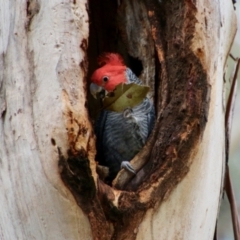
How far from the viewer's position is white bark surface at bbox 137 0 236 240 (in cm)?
164

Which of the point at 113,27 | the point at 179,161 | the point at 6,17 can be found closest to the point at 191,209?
the point at 179,161

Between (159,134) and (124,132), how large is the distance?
1.40 ft

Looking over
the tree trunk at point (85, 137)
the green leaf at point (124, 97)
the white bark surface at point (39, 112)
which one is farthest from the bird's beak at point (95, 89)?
the white bark surface at point (39, 112)

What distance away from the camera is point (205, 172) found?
1.71 meters

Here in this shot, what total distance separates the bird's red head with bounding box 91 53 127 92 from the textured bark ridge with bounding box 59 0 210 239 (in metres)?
0.14

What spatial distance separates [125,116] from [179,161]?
0.56 metres

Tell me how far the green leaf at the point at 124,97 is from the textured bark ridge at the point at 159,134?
8cm

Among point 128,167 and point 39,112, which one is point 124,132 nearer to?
point 128,167

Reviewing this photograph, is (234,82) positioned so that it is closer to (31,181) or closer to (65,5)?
(65,5)

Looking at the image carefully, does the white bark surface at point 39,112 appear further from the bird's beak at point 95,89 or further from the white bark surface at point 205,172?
the bird's beak at point 95,89

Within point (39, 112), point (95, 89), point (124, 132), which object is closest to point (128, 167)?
point (39, 112)

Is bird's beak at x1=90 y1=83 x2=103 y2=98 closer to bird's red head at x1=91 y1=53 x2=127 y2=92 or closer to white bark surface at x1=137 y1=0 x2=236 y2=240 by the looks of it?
bird's red head at x1=91 y1=53 x2=127 y2=92

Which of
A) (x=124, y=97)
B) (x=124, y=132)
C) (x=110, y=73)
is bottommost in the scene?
(x=124, y=132)

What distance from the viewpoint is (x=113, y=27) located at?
Result: 2.44 metres
